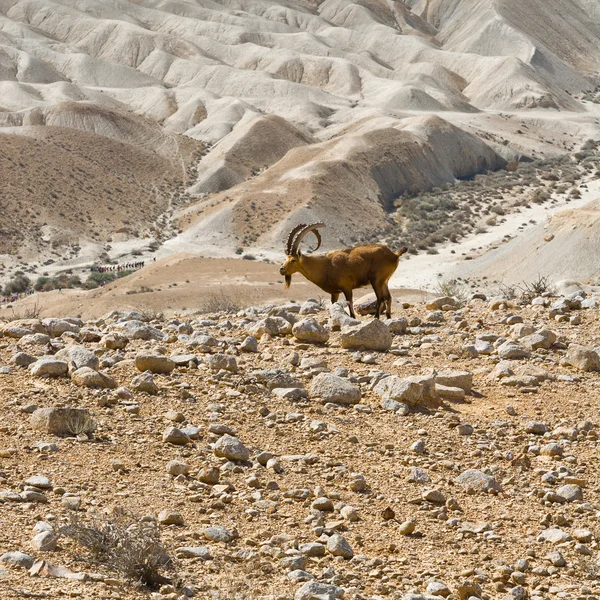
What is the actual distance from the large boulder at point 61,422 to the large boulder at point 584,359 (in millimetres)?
5722

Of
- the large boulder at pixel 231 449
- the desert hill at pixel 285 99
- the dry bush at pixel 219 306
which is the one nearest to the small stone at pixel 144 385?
the large boulder at pixel 231 449

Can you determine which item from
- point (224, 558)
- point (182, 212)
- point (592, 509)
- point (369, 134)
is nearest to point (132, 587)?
point (224, 558)

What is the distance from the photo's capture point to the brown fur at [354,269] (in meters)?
14.2

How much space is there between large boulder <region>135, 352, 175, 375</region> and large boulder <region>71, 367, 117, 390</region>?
54cm

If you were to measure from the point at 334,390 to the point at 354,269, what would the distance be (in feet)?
18.4

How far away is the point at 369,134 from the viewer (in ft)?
246

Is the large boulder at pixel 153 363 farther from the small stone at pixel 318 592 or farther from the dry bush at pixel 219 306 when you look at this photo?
the dry bush at pixel 219 306

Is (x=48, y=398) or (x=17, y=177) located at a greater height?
(x=48, y=398)

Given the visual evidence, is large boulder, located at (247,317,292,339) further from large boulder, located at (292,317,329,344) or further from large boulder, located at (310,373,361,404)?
large boulder, located at (310,373,361,404)

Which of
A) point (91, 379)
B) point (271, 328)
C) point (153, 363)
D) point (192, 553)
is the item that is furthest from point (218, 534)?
point (271, 328)

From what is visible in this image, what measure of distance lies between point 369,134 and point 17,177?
27.9 metres

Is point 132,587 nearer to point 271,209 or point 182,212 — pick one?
point 271,209

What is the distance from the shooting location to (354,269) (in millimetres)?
14297

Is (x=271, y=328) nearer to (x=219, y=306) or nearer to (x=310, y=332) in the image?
(x=310, y=332)
